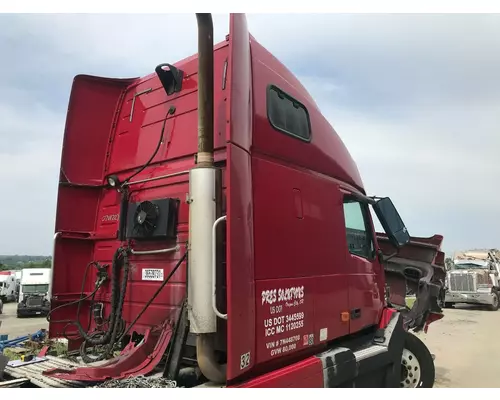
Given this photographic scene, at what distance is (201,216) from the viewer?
8.77ft

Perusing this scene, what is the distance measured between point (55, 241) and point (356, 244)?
10.5 feet

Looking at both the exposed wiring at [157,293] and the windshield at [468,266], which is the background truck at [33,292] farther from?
the windshield at [468,266]

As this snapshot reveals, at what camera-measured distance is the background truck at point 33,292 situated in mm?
19656

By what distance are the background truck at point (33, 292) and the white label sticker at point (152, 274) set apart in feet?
61.9

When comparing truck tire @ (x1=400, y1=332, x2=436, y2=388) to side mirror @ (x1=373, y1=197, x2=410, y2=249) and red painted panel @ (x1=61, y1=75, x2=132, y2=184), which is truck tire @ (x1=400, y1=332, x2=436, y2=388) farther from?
red painted panel @ (x1=61, y1=75, x2=132, y2=184)

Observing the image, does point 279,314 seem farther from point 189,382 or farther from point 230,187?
point 230,187

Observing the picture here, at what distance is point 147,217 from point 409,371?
3.83 m

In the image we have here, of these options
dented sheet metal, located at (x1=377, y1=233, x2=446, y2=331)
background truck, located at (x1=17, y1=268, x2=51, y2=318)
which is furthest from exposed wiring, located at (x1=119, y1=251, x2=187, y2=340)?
background truck, located at (x1=17, y1=268, x2=51, y2=318)

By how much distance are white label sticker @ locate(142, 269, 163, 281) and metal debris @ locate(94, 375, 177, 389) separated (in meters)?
0.93

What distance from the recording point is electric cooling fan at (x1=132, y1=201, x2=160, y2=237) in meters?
3.43

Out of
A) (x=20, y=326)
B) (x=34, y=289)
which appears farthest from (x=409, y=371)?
(x=34, y=289)

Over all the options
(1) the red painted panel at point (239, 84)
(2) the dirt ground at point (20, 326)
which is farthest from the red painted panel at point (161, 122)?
(2) the dirt ground at point (20, 326)

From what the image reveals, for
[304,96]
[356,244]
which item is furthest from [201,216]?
[356,244]

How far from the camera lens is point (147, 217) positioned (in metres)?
3.43
